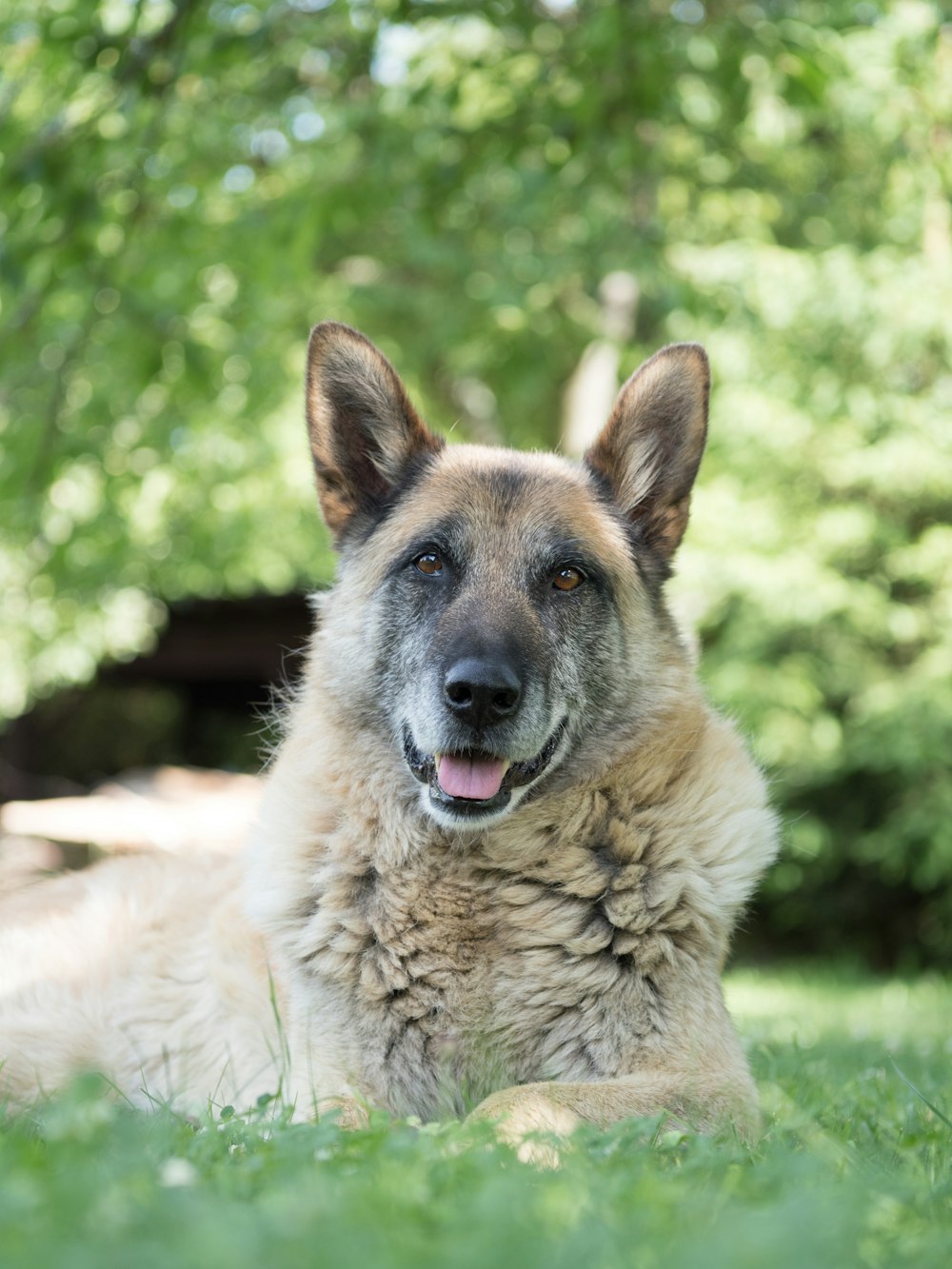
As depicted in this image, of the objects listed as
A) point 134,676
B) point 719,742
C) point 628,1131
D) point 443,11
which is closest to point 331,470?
point 719,742

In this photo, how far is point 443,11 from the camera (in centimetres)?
642

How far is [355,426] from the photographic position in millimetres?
3945

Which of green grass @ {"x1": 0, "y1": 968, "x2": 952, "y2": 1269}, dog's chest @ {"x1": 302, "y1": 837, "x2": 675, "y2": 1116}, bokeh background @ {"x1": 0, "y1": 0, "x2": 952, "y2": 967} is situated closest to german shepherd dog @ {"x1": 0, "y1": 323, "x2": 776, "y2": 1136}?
dog's chest @ {"x1": 302, "y1": 837, "x2": 675, "y2": 1116}

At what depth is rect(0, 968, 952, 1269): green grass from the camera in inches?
60.6

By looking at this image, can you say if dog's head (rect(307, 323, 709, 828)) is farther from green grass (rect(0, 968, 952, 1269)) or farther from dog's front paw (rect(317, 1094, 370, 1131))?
green grass (rect(0, 968, 952, 1269))

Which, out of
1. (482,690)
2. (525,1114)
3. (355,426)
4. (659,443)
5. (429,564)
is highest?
(659,443)

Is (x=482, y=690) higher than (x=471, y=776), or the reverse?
(x=482, y=690)

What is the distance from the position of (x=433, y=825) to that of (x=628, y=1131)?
3.93 feet

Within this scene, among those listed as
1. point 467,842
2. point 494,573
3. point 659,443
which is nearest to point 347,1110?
point 467,842

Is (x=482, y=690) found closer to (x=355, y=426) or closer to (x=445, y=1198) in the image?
(x=355, y=426)

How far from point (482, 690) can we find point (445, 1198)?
154 centimetres

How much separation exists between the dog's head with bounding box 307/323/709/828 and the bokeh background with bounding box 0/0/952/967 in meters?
2.76

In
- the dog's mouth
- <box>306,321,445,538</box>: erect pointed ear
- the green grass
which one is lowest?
the green grass

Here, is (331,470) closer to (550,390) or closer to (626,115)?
(626,115)
